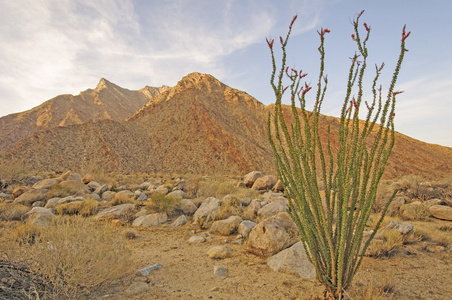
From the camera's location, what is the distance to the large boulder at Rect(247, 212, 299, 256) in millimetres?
4770

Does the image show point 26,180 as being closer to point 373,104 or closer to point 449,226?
point 373,104

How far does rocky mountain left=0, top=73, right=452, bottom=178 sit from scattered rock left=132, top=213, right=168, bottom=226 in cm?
2051

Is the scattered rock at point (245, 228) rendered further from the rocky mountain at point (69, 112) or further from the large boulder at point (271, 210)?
the rocky mountain at point (69, 112)

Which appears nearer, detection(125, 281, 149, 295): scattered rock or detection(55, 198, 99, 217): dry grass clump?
detection(125, 281, 149, 295): scattered rock

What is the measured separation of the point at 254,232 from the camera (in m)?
5.14

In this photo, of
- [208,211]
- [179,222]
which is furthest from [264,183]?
[179,222]

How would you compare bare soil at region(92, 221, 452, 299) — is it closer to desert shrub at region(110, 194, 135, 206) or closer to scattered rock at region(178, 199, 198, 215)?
scattered rock at region(178, 199, 198, 215)

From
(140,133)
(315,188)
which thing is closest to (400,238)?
(315,188)

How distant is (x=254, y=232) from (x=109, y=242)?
8.90 feet

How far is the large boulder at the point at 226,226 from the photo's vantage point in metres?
6.33

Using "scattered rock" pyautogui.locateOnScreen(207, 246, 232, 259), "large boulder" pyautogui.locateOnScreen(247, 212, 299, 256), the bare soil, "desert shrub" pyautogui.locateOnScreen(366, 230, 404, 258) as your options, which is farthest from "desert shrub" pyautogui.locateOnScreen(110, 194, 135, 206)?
"desert shrub" pyautogui.locateOnScreen(366, 230, 404, 258)

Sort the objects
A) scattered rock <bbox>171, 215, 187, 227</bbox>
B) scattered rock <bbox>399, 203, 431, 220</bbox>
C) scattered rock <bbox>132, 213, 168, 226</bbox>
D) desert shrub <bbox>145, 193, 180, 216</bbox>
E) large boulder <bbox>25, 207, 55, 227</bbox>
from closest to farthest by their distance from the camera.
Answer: large boulder <bbox>25, 207, 55, 227</bbox> → scattered rock <bbox>171, 215, 187, 227</bbox> → scattered rock <bbox>132, 213, 168, 226</bbox> → scattered rock <bbox>399, 203, 431, 220</bbox> → desert shrub <bbox>145, 193, 180, 216</bbox>

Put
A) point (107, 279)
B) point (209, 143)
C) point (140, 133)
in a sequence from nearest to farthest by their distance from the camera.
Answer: point (107, 279) → point (209, 143) → point (140, 133)

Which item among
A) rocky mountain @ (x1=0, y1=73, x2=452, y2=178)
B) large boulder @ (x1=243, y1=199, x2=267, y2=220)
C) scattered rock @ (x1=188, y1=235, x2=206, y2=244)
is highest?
rocky mountain @ (x1=0, y1=73, x2=452, y2=178)
